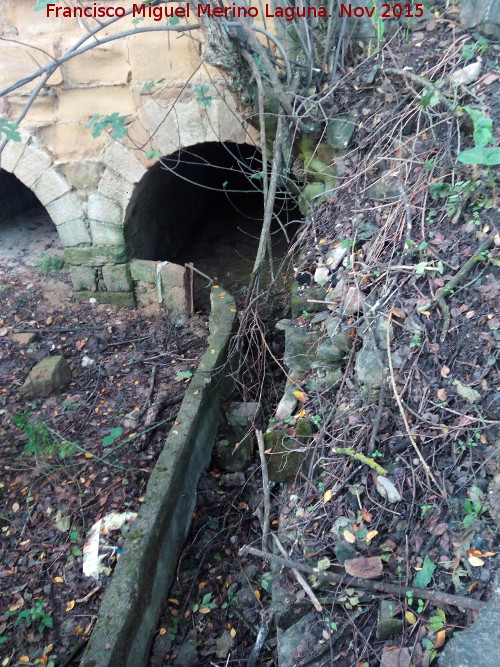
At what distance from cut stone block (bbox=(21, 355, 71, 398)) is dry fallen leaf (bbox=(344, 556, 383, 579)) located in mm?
2767

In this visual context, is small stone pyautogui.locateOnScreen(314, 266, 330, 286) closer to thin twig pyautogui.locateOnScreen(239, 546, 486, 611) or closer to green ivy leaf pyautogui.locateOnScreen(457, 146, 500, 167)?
green ivy leaf pyautogui.locateOnScreen(457, 146, 500, 167)

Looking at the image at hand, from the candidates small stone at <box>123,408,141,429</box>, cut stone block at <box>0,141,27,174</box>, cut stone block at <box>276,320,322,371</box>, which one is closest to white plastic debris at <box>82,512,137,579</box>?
small stone at <box>123,408,141,429</box>

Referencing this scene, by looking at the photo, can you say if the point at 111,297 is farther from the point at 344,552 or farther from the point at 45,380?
the point at 344,552

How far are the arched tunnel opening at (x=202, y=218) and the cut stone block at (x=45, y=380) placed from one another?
1.48 m

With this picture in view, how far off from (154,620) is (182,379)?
5.77 feet

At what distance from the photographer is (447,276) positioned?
259 cm

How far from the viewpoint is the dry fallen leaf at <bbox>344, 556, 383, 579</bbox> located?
1.96 metres

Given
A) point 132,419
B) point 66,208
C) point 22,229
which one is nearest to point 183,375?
point 132,419

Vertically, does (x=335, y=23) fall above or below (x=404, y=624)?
above

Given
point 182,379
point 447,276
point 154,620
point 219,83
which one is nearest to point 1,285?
point 182,379

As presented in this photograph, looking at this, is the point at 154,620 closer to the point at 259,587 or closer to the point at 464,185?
the point at 259,587

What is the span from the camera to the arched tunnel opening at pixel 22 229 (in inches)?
Answer: 229

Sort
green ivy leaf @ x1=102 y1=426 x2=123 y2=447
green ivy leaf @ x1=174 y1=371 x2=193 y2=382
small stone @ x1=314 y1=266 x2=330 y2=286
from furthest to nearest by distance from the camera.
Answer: green ivy leaf @ x1=174 y1=371 x2=193 y2=382 → green ivy leaf @ x1=102 y1=426 x2=123 y2=447 → small stone @ x1=314 y1=266 x2=330 y2=286

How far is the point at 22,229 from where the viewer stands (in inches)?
254
